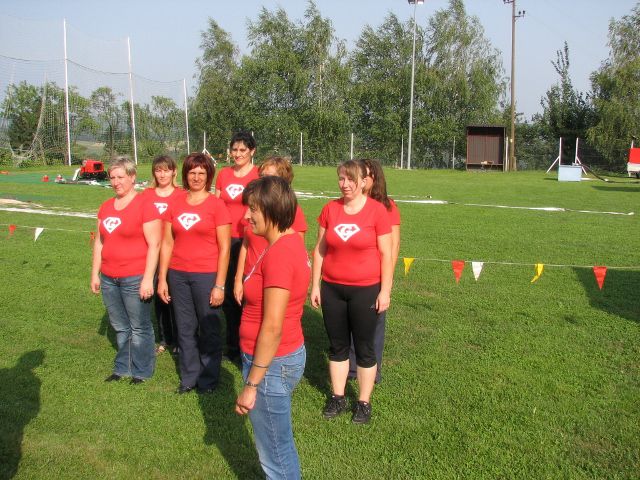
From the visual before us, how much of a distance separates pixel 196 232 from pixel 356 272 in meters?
1.23

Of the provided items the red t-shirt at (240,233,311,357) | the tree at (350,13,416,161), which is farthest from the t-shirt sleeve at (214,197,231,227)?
the tree at (350,13,416,161)

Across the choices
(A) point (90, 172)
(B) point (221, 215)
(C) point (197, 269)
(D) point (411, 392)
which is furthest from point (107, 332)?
(A) point (90, 172)

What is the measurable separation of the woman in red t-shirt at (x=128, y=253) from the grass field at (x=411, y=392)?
21.1 inches

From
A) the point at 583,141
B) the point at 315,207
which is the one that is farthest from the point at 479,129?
the point at 315,207

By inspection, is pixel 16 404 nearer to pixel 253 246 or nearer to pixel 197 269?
pixel 197 269

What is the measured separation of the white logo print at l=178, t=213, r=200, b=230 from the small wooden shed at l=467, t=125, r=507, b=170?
35442 millimetres

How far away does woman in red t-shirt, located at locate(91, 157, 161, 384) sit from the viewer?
14.5 feet

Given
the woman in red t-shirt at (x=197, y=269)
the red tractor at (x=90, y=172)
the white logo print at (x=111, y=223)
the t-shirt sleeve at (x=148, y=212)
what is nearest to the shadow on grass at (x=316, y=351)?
the woman in red t-shirt at (x=197, y=269)

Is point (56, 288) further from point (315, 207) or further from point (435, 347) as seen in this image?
point (315, 207)

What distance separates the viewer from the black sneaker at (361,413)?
161 inches

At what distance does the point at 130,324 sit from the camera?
4.70 meters

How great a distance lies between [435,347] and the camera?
5527 mm

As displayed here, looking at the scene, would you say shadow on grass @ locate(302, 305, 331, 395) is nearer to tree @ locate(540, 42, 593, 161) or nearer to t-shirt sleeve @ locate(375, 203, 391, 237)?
t-shirt sleeve @ locate(375, 203, 391, 237)

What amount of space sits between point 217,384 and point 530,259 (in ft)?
20.5
